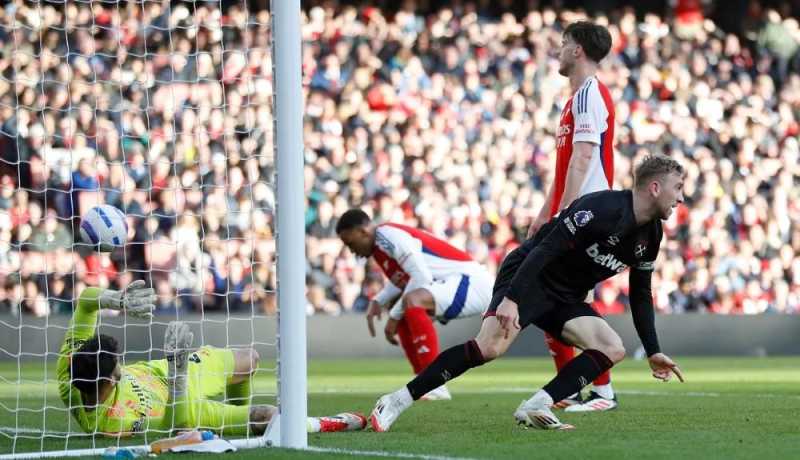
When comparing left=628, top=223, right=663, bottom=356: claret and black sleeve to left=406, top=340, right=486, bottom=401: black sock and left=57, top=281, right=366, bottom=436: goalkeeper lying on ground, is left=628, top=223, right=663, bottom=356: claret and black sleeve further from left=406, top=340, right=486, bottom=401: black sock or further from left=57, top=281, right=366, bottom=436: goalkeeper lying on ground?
left=57, top=281, right=366, bottom=436: goalkeeper lying on ground

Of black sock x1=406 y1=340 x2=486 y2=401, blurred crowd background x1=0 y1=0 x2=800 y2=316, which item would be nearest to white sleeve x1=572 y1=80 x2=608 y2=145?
black sock x1=406 y1=340 x2=486 y2=401

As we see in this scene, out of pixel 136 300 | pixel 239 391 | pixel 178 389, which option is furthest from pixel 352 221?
pixel 136 300

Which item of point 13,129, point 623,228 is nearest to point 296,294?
point 623,228

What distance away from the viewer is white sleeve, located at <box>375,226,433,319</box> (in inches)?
403

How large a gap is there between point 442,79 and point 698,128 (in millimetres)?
4053

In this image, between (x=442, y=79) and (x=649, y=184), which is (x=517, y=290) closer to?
(x=649, y=184)

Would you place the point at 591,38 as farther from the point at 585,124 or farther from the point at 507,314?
the point at 507,314

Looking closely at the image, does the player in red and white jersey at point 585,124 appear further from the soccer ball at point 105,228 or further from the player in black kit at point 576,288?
the soccer ball at point 105,228

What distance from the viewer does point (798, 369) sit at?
48.5ft

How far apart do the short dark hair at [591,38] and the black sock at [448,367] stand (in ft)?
7.02

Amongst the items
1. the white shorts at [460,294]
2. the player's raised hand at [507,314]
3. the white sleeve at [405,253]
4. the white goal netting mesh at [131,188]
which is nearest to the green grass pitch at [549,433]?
the player's raised hand at [507,314]

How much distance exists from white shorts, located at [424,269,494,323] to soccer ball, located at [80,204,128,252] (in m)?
3.96

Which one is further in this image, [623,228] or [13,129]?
[13,129]

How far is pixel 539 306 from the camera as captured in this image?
682 cm
